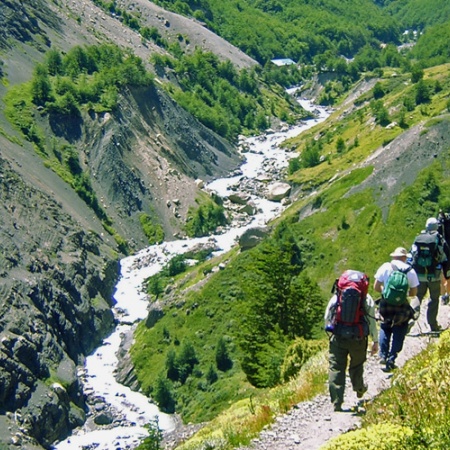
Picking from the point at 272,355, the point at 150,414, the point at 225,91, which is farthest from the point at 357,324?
the point at 225,91

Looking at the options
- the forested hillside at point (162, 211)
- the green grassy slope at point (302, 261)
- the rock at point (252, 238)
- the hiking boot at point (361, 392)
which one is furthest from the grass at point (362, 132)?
the hiking boot at point (361, 392)

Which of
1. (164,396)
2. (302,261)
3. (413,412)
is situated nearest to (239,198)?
(302,261)

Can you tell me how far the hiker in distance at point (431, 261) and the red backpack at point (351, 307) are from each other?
459cm

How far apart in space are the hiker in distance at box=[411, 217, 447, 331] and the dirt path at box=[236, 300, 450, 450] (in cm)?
111

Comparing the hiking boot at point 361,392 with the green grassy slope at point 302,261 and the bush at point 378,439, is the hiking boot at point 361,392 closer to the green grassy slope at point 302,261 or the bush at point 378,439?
the bush at point 378,439

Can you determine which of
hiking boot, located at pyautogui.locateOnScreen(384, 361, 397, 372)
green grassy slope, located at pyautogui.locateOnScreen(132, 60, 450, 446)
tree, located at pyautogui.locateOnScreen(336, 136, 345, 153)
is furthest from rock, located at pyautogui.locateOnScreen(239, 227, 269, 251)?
hiking boot, located at pyautogui.locateOnScreen(384, 361, 397, 372)

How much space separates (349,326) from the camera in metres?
15.0

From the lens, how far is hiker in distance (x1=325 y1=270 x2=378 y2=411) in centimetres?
1488

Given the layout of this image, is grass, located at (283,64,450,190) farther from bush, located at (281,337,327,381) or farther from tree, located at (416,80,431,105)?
bush, located at (281,337,327,381)

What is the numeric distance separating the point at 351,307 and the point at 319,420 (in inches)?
120

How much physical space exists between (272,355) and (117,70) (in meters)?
89.5

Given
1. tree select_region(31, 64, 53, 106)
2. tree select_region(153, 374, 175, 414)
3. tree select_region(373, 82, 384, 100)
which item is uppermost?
tree select_region(31, 64, 53, 106)

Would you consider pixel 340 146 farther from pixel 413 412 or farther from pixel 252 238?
pixel 413 412

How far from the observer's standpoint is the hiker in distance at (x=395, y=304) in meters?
16.5
